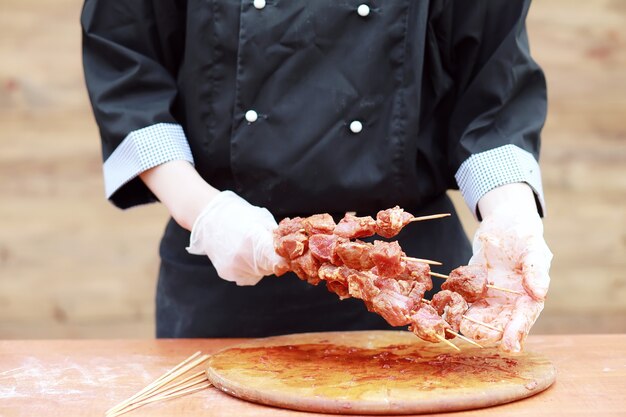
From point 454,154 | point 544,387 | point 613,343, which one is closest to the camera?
point 544,387

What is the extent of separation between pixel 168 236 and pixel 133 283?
155 centimetres

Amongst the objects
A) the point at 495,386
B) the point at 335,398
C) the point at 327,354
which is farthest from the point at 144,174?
the point at 495,386

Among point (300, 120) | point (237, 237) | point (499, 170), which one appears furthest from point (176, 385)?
point (499, 170)

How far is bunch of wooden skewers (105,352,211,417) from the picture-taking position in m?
2.07

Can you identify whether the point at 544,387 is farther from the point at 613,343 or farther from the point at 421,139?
the point at 421,139

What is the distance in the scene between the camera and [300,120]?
2652 millimetres

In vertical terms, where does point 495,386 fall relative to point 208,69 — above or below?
below

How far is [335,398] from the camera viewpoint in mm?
1997

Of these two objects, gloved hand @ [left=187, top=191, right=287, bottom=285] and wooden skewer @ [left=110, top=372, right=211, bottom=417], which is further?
gloved hand @ [left=187, top=191, right=287, bottom=285]

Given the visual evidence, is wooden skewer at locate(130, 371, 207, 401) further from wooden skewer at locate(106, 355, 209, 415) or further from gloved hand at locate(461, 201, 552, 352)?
gloved hand at locate(461, 201, 552, 352)

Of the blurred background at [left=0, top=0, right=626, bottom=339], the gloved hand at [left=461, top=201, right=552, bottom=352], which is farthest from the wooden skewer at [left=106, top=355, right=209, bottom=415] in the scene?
the blurred background at [left=0, top=0, right=626, bottom=339]

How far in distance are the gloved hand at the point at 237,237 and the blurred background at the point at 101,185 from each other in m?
1.96

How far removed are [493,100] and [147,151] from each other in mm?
1020

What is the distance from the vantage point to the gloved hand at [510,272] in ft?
7.21
